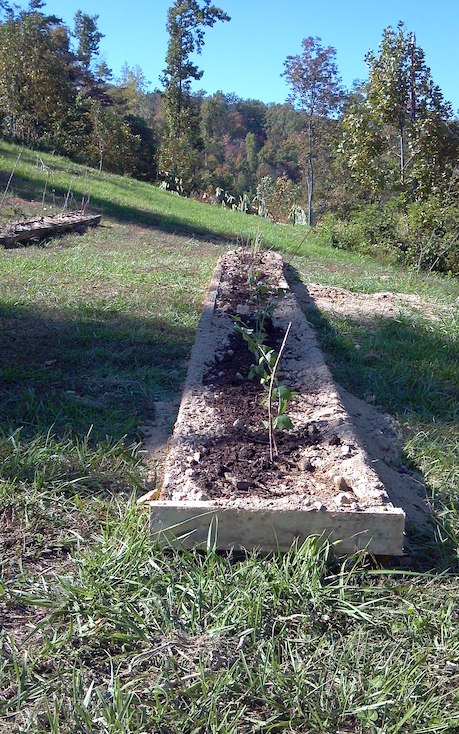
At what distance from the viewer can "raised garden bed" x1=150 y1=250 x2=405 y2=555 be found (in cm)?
183

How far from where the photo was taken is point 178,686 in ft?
4.51

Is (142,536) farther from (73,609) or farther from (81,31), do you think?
(81,31)

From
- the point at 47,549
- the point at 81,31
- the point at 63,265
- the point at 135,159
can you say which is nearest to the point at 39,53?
the point at 135,159

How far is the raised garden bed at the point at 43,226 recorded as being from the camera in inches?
265

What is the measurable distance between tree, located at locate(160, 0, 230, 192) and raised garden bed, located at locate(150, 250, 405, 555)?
2105 cm

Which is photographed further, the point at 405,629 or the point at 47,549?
the point at 47,549

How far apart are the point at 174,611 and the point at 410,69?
9842 millimetres

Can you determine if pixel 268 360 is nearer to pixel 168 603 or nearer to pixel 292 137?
pixel 168 603

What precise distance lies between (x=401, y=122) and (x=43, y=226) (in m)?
6.18

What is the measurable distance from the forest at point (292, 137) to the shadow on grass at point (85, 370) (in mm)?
3940

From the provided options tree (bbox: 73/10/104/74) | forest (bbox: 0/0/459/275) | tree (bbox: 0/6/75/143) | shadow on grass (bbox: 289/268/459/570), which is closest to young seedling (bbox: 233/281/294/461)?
shadow on grass (bbox: 289/268/459/570)


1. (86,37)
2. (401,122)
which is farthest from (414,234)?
(86,37)

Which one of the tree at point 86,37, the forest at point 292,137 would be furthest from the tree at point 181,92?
the tree at point 86,37

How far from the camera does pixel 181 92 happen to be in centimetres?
2480
